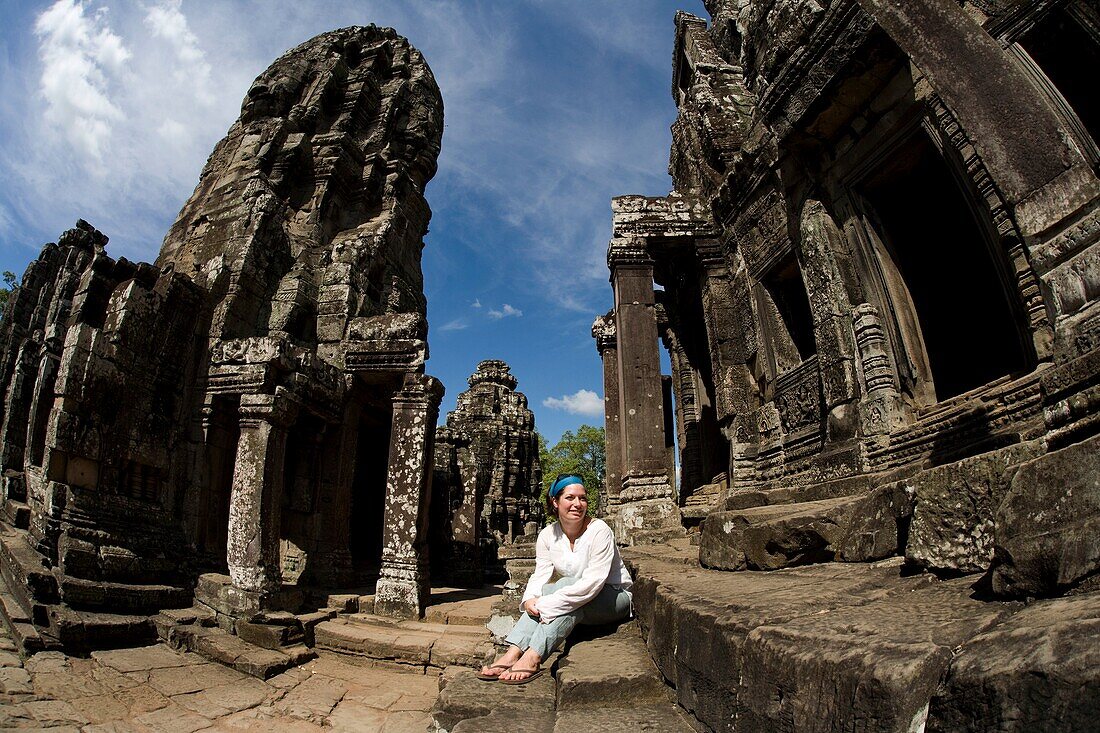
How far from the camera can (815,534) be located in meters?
3.00

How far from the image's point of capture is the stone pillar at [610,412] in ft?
32.3

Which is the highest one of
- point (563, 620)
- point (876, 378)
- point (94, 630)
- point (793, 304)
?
point (793, 304)

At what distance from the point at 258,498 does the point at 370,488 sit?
17.1ft

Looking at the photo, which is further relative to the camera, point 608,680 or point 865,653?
point 608,680

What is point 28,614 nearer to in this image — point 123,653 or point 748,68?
point 123,653

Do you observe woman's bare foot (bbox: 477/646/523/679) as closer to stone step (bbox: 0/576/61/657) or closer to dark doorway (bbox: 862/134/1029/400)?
stone step (bbox: 0/576/61/657)

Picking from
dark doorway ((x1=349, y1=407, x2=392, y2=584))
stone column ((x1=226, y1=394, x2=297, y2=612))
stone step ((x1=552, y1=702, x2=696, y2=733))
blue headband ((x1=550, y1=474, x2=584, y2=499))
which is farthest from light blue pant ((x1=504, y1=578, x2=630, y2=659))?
dark doorway ((x1=349, y1=407, x2=392, y2=584))

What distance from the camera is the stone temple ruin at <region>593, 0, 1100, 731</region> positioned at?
1.35 m

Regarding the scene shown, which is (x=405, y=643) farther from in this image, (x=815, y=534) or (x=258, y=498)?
(x=815, y=534)

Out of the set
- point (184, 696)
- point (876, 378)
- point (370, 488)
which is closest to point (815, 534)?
point (876, 378)

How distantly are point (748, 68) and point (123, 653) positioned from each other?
12.6 m

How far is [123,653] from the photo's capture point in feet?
17.7

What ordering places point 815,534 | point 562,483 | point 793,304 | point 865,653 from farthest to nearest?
point 793,304, point 562,483, point 815,534, point 865,653

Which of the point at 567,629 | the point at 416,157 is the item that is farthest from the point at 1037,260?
the point at 416,157
